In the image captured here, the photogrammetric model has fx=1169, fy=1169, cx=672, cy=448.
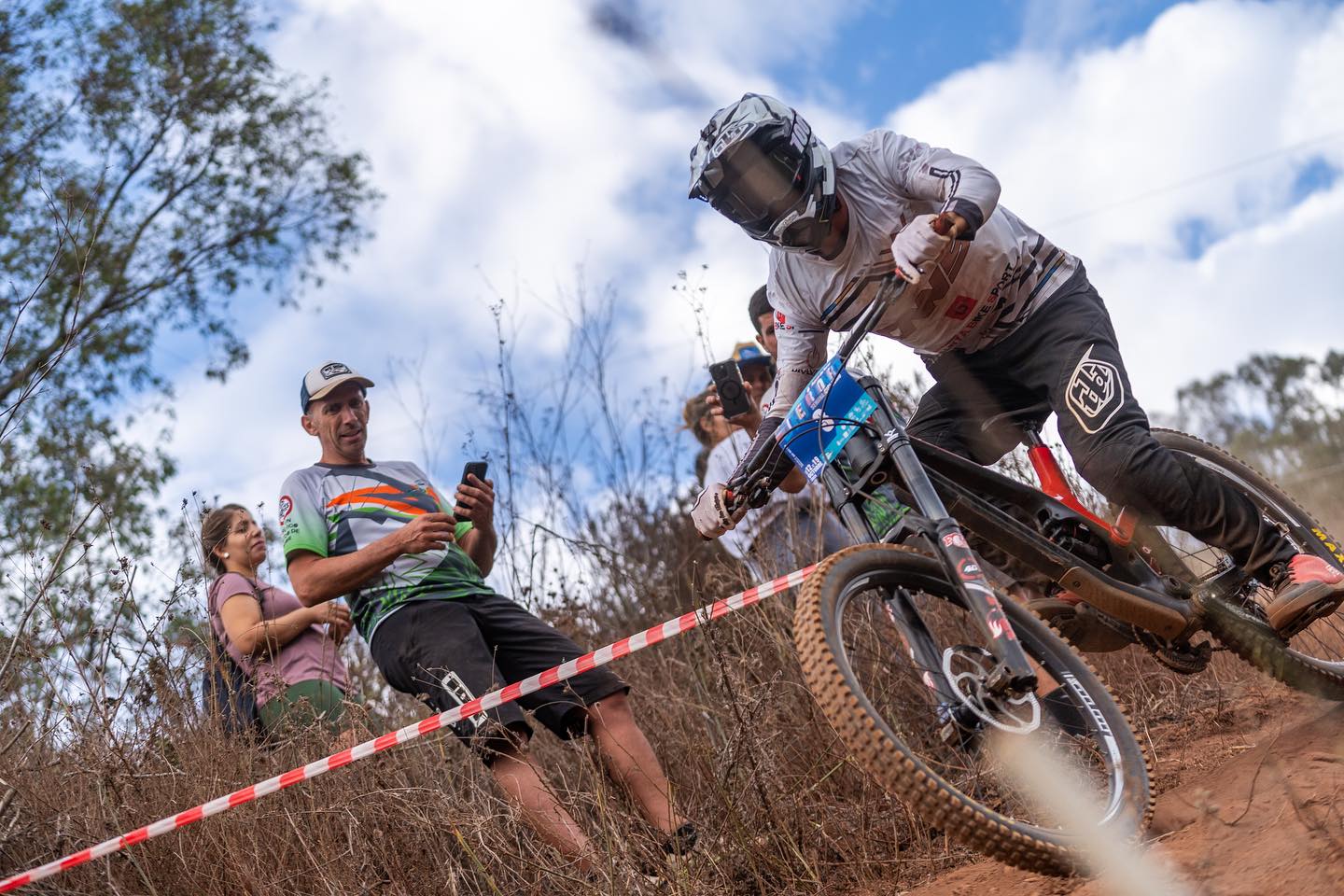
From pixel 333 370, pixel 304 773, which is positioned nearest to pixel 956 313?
pixel 304 773

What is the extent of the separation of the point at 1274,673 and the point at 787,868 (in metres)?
1.60

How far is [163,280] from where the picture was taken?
14.6 m

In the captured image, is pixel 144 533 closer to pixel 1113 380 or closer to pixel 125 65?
pixel 125 65

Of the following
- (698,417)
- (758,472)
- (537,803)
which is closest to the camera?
(758,472)

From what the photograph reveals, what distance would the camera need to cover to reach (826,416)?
3084 millimetres

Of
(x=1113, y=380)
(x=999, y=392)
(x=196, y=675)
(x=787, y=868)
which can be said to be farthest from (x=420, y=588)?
(x=1113, y=380)

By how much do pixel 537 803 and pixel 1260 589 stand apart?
2.42 metres

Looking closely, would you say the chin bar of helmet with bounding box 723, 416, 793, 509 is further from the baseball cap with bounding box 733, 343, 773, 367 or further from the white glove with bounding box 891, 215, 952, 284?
the baseball cap with bounding box 733, 343, 773, 367

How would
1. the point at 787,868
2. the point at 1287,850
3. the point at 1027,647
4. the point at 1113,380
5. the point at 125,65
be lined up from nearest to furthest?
the point at 1287,850, the point at 1027,647, the point at 787,868, the point at 1113,380, the point at 125,65

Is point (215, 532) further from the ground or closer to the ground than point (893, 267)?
further from the ground

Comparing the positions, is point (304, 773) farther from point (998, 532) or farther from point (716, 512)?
point (998, 532)

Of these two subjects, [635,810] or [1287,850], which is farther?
[635,810]

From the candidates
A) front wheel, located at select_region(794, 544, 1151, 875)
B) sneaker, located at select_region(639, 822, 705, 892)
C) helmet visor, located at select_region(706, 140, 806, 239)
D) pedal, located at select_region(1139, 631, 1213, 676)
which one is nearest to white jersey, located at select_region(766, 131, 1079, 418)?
helmet visor, located at select_region(706, 140, 806, 239)

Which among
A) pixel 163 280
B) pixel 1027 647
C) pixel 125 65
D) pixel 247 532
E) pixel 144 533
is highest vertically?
pixel 125 65
